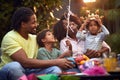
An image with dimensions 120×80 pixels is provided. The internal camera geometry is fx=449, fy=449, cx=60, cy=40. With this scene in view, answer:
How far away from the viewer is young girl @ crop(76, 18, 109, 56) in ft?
15.6

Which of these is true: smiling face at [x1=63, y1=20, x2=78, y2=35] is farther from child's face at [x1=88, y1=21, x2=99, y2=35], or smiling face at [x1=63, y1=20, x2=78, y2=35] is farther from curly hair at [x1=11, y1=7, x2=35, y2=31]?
curly hair at [x1=11, y1=7, x2=35, y2=31]

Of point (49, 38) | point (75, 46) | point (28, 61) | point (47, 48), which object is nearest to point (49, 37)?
point (49, 38)

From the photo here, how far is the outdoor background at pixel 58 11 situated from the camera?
7.18 metres

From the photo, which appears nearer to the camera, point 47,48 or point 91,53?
point 91,53

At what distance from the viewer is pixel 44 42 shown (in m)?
4.68

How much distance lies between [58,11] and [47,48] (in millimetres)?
3756

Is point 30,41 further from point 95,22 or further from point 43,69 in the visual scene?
point 95,22

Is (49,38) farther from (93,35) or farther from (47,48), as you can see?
(93,35)

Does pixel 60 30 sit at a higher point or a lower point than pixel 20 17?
lower

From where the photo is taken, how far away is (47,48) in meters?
4.69

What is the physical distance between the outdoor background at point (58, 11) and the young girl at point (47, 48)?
2433 mm

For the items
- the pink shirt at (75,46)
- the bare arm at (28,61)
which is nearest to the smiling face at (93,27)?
the pink shirt at (75,46)

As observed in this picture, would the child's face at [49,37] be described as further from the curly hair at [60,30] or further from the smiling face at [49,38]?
the curly hair at [60,30]

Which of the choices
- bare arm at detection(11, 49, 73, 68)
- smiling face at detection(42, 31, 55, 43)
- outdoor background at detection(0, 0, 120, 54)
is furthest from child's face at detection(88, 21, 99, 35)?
outdoor background at detection(0, 0, 120, 54)
